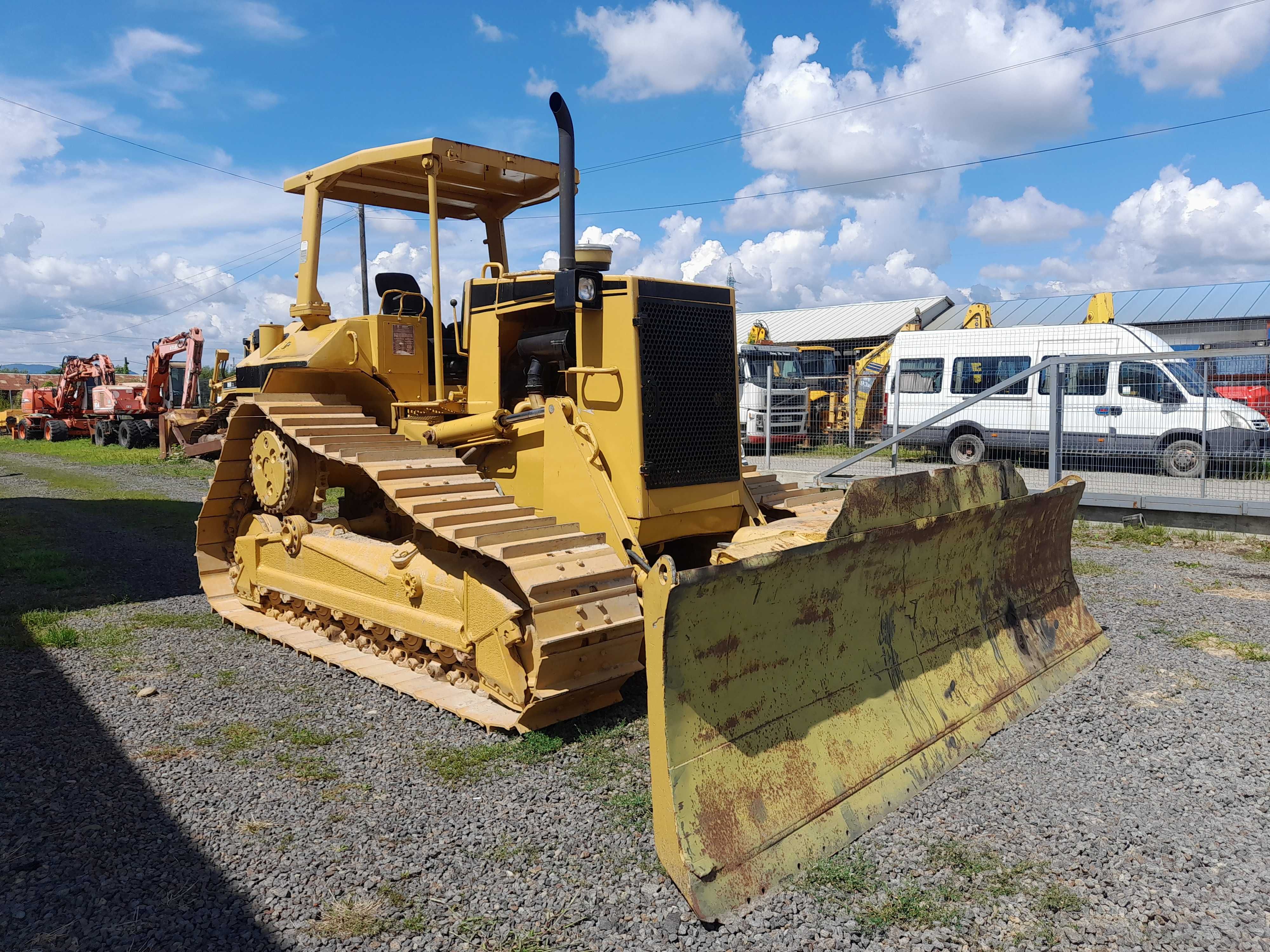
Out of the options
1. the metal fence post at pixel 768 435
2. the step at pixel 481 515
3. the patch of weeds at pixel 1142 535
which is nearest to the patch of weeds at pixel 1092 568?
the patch of weeds at pixel 1142 535

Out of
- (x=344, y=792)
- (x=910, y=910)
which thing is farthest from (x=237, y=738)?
(x=910, y=910)

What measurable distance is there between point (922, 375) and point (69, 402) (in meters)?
27.9

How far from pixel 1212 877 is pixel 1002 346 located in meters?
14.1

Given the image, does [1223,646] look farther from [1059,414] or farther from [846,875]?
[1059,414]

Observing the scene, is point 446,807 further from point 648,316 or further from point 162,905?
point 648,316

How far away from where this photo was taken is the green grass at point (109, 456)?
20.2 metres

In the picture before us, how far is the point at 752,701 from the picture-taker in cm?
354

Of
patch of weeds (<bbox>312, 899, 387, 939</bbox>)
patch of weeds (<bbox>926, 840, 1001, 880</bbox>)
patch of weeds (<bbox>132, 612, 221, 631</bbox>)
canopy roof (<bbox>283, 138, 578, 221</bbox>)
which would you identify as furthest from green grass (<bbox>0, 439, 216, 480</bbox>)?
patch of weeds (<bbox>926, 840, 1001, 880</bbox>)

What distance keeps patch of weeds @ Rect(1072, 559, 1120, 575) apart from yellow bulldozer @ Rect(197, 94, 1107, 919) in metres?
2.86

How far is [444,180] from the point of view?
21.1 ft

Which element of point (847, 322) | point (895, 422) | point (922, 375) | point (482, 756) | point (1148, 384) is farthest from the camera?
point (847, 322)

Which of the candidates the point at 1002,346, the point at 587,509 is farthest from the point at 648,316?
the point at 1002,346

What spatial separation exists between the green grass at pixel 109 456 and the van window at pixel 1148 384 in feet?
53.4

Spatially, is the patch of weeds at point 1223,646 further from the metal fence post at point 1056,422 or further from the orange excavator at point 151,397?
the orange excavator at point 151,397
